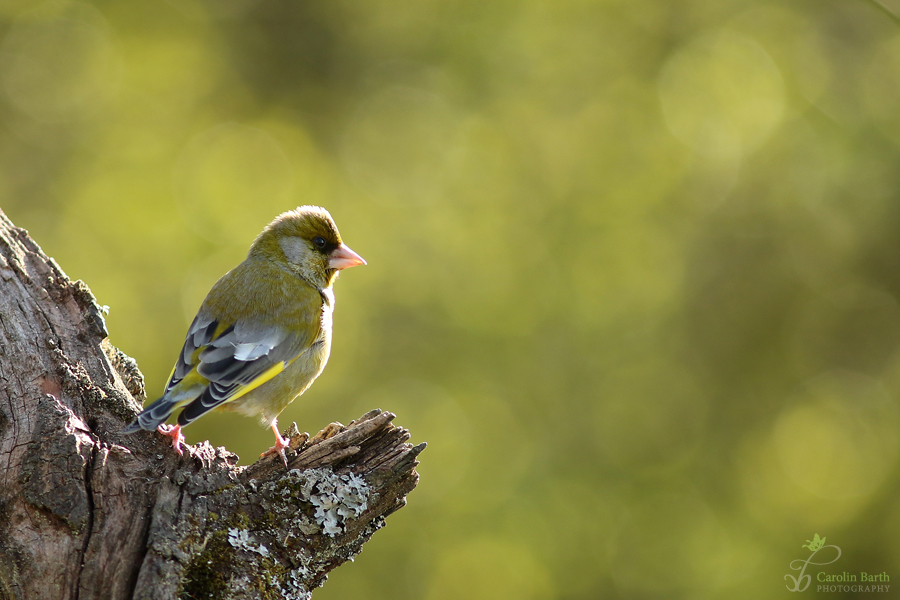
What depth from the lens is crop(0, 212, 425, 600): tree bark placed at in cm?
262

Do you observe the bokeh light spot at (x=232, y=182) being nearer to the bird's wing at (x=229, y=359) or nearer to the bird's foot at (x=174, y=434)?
the bird's wing at (x=229, y=359)

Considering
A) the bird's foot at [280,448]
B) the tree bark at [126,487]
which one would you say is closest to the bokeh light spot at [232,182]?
the tree bark at [126,487]

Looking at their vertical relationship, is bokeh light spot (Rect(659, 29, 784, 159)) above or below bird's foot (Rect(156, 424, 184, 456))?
above

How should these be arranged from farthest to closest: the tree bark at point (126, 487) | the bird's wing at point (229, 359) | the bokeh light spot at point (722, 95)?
the bokeh light spot at point (722, 95), the bird's wing at point (229, 359), the tree bark at point (126, 487)

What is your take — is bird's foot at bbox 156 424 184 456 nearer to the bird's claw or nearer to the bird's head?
the bird's claw

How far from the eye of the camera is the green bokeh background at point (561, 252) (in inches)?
294

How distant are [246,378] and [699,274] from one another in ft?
19.9

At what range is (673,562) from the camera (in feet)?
25.3

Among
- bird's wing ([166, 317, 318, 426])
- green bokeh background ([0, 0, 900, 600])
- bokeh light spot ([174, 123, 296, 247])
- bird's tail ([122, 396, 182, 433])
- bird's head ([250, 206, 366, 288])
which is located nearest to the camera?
bird's tail ([122, 396, 182, 433])

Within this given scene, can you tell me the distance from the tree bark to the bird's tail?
0.30 ft

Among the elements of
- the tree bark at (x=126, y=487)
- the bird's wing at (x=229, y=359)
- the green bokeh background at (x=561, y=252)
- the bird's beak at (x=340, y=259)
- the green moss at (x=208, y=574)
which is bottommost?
the green moss at (x=208, y=574)

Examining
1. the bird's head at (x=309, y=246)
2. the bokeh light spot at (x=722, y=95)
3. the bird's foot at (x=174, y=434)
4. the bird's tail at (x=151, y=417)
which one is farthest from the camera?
the bokeh light spot at (x=722, y=95)

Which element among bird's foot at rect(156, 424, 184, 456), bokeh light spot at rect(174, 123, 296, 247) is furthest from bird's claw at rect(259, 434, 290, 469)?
bokeh light spot at rect(174, 123, 296, 247)

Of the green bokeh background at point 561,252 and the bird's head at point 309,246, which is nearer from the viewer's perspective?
the bird's head at point 309,246
